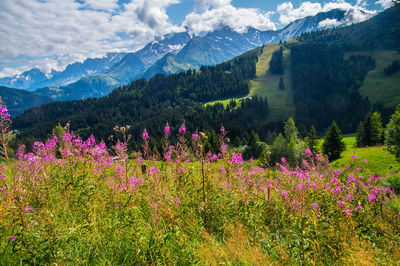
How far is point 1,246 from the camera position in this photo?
3.30 m

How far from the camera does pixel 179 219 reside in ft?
13.0

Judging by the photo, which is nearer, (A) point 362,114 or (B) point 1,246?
(B) point 1,246

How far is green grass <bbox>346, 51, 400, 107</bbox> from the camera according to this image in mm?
124750

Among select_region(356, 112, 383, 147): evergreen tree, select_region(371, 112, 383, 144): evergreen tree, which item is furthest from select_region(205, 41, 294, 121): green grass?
select_region(371, 112, 383, 144): evergreen tree

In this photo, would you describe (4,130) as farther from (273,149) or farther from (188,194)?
(273,149)

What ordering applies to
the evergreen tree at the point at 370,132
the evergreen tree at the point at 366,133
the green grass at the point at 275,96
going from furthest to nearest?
1. the green grass at the point at 275,96
2. the evergreen tree at the point at 366,133
3. the evergreen tree at the point at 370,132

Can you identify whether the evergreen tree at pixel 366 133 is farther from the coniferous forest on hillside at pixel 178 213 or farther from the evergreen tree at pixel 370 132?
the coniferous forest on hillside at pixel 178 213

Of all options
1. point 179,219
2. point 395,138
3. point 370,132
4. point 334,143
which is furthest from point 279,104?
point 179,219

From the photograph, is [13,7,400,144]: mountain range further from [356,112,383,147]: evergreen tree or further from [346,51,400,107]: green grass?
[356,112,383,147]: evergreen tree

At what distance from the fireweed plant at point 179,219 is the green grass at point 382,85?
15745 cm

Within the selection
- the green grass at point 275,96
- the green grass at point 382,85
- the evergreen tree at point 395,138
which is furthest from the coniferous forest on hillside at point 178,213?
the green grass at point 382,85

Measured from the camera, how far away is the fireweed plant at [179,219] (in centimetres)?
307

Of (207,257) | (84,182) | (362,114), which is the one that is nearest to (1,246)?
(84,182)

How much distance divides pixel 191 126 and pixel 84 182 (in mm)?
114870
